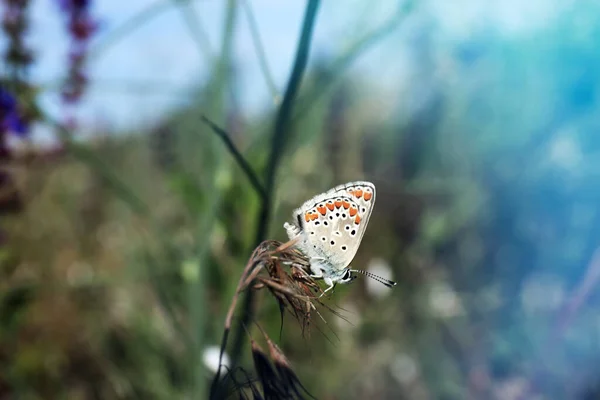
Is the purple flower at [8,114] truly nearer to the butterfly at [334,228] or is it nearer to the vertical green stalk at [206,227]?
the vertical green stalk at [206,227]

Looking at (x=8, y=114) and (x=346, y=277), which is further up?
(x=346, y=277)

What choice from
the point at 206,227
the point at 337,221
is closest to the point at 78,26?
the point at 206,227

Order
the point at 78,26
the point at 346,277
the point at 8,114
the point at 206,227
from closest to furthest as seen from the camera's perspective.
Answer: the point at 346,277 → the point at 206,227 → the point at 8,114 → the point at 78,26

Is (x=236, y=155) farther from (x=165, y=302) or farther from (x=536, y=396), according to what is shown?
(x=536, y=396)

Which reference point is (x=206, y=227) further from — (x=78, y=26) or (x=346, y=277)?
(x=78, y=26)

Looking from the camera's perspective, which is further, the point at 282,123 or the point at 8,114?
the point at 8,114

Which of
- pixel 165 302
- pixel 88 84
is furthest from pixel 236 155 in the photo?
pixel 88 84

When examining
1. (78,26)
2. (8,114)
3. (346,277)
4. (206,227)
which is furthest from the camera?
(78,26)

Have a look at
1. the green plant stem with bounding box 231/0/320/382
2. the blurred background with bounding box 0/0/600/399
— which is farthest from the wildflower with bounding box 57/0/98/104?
the green plant stem with bounding box 231/0/320/382
